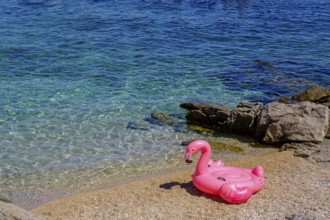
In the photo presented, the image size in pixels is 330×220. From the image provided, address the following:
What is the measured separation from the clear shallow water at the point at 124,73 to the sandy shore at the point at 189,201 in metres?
1.03

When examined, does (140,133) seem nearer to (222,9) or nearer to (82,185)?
(82,185)

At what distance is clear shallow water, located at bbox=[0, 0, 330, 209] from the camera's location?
14.0m

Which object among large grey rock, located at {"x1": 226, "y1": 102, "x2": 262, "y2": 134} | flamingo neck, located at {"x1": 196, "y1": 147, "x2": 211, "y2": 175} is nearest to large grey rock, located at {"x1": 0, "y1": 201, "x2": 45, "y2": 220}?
flamingo neck, located at {"x1": 196, "y1": 147, "x2": 211, "y2": 175}

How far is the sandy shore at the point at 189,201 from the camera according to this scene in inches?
426

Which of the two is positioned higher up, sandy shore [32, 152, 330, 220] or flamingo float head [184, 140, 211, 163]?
flamingo float head [184, 140, 211, 163]

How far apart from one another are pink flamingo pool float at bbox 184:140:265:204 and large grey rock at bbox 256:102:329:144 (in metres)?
2.63

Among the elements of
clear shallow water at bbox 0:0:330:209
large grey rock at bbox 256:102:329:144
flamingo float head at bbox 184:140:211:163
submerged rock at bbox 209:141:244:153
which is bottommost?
clear shallow water at bbox 0:0:330:209

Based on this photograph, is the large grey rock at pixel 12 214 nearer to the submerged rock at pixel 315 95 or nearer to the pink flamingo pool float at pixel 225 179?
the pink flamingo pool float at pixel 225 179

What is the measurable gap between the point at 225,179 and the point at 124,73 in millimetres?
9300

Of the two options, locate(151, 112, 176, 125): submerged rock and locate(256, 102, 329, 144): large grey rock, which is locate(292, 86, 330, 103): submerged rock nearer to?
locate(256, 102, 329, 144): large grey rock

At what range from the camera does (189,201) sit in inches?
450

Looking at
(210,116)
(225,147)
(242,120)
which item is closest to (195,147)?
(225,147)

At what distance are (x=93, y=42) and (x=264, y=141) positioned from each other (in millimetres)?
11132

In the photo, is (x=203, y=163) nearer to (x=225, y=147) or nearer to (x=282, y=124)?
(x=225, y=147)
